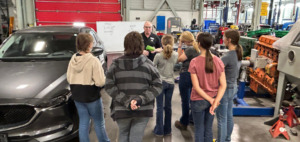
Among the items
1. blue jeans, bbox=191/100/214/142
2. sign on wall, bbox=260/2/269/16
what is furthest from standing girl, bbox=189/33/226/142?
sign on wall, bbox=260/2/269/16

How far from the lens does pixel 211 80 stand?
2287 millimetres

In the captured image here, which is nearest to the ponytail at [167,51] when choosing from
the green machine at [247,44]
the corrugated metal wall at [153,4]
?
the green machine at [247,44]

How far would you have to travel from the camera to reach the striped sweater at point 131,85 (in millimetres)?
1962

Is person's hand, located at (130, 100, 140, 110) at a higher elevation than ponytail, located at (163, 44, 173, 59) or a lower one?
lower

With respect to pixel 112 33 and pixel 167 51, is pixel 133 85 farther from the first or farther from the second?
pixel 112 33

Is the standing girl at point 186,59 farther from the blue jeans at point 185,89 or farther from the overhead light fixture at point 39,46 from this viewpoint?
the overhead light fixture at point 39,46

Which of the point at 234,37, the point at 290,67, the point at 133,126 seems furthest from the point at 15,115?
the point at 290,67

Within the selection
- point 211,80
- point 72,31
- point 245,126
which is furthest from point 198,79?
point 72,31

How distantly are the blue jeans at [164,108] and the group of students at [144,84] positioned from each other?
0.05 feet

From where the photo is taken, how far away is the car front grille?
2451 mm

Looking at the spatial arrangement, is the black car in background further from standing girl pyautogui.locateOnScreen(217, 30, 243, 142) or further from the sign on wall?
the sign on wall

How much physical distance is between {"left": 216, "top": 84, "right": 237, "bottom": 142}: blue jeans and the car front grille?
210cm

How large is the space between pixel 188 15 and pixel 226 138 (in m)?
8.67

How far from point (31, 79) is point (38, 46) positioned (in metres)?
1.04
